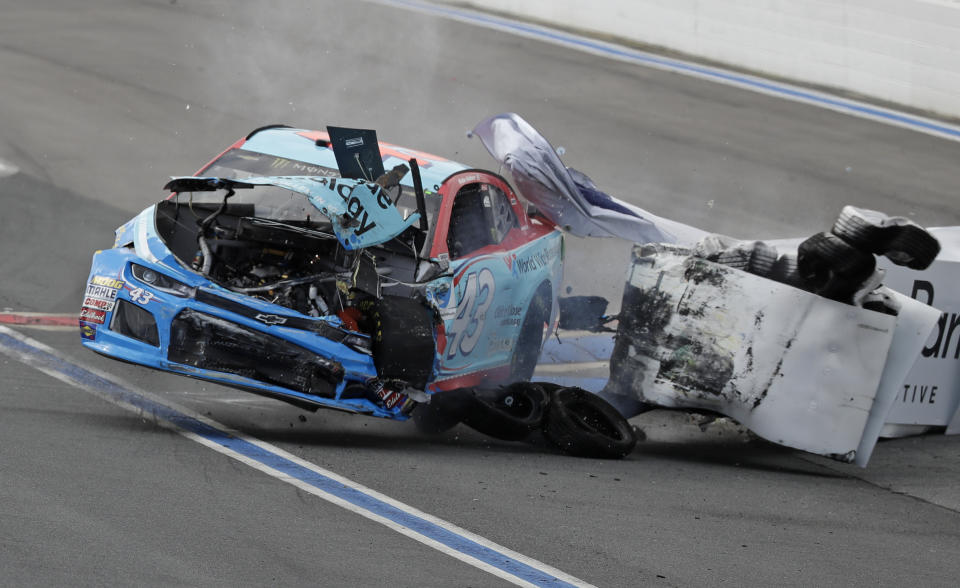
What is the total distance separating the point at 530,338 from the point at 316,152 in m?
2.12

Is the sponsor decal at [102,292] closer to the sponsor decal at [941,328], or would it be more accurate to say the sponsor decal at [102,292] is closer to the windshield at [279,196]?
the windshield at [279,196]

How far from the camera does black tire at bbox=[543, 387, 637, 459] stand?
7562 millimetres

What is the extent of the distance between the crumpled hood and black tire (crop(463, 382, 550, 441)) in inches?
53.6

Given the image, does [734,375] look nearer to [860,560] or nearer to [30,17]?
[860,560]

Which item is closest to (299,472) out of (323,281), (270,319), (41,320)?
Result: (270,319)

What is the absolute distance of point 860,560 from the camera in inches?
239

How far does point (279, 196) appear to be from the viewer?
7.94m

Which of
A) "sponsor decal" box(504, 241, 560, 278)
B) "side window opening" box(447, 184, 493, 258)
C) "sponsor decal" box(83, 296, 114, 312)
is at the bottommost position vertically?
"sponsor decal" box(83, 296, 114, 312)

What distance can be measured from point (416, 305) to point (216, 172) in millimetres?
1974

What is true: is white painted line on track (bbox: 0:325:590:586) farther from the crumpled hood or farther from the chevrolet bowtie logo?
the crumpled hood

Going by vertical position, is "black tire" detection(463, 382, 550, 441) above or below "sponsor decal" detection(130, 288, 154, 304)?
below

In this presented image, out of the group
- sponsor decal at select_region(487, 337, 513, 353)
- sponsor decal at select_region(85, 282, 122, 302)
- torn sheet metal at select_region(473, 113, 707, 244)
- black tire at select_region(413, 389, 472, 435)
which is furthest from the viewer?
torn sheet metal at select_region(473, 113, 707, 244)

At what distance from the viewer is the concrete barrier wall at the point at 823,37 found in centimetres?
1641

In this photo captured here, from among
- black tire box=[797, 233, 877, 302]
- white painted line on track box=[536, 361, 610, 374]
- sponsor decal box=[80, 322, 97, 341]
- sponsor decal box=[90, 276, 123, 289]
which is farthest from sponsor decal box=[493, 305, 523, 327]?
sponsor decal box=[80, 322, 97, 341]
